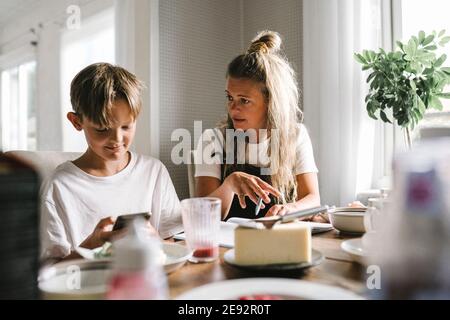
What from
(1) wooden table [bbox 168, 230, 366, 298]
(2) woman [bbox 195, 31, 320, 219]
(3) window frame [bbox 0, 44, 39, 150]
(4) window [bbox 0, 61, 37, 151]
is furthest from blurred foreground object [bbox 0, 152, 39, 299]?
(4) window [bbox 0, 61, 37, 151]

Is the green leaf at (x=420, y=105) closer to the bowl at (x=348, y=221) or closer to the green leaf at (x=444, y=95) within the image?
the green leaf at (x=444, y=95)

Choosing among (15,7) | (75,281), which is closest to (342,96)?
(75,281)

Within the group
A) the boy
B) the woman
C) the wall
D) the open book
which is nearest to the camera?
the open book

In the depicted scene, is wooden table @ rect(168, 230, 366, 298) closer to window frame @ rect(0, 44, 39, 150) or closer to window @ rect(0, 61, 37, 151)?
window frame @ rect(0, 44, 39, 150)

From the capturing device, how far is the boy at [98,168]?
1.08m

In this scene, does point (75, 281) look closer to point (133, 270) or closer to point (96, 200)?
point (133, 270)

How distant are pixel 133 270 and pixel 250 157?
1.29 metres

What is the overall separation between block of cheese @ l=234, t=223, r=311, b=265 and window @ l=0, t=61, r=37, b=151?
3984 millimetres

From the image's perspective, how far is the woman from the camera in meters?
1.53

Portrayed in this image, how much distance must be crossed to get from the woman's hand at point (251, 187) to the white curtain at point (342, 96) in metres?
1.26

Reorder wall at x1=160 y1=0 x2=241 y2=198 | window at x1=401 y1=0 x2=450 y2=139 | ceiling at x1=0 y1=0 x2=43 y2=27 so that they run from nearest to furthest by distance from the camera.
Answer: window at x1=401 y1=0 x2=450 y2=139, wall at x1=160 y1=0 x2=241 y2=198, ceiling at x1=0 y1=0 x2=43 y2=27

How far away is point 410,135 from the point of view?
1943 mm

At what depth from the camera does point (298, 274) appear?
590 millimetres
